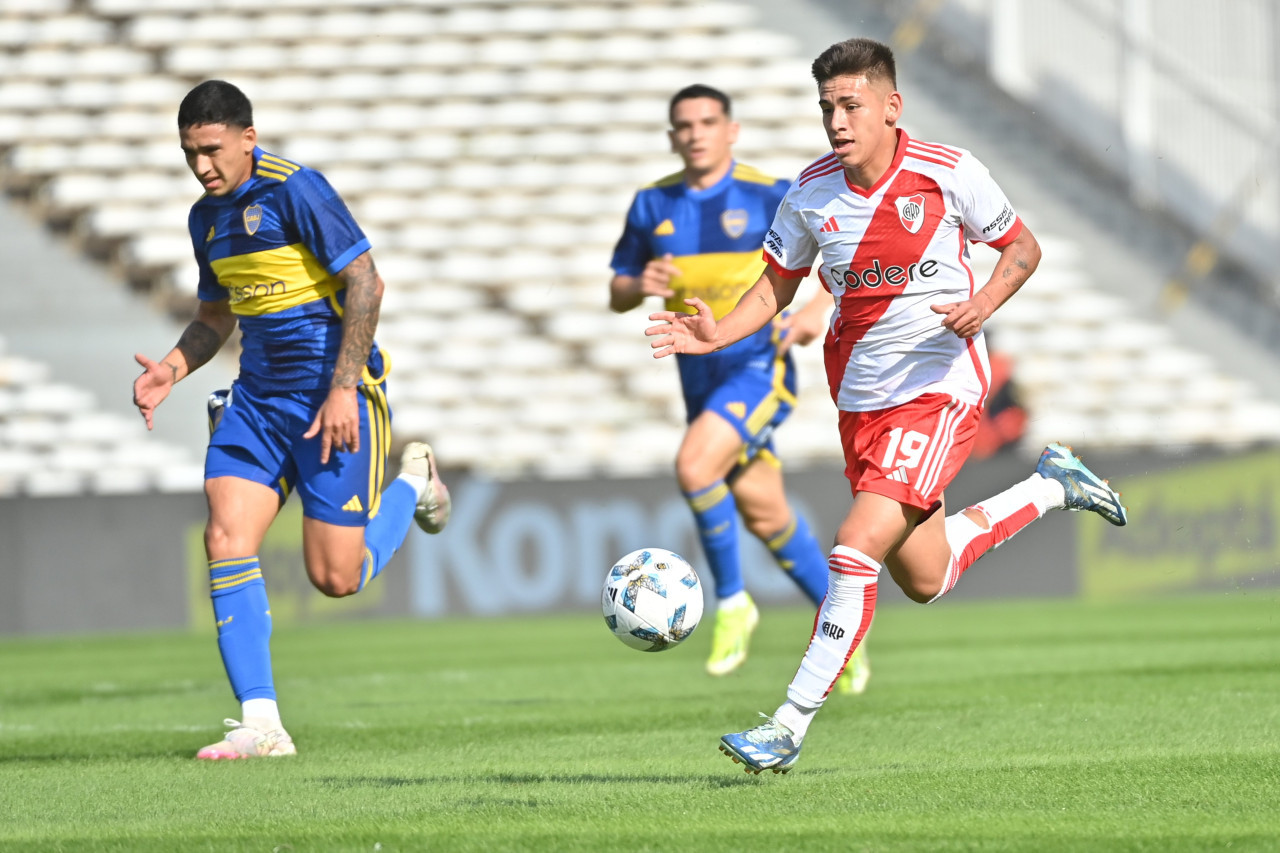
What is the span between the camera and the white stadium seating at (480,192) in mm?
17734

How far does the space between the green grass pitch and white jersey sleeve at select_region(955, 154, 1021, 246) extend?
1.58 metres

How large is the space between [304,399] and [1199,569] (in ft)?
35.0

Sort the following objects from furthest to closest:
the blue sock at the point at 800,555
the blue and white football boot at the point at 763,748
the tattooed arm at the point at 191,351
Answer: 1. the blue sock at the point at 800,555
2. the tattooed arm at the point at 191,351
3. the blue and white football boot at the point at 763,748

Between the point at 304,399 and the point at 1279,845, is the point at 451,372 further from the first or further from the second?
Result: the point at 1279,845

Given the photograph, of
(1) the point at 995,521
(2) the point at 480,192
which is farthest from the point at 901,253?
(2) the point at 480,192

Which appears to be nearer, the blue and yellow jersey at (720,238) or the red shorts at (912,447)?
the red shorts at (912,447)

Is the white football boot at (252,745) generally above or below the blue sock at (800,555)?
above

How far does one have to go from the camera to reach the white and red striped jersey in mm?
5316

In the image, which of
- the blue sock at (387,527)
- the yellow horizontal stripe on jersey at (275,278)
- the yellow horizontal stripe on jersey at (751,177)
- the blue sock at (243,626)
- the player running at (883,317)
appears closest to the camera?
the player running at (883,317)

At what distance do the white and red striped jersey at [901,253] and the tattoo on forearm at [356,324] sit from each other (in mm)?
1497

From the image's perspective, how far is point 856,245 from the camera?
5359mm

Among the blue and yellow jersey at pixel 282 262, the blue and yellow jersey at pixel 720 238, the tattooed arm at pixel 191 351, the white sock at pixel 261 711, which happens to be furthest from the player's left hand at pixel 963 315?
the blue and yellow jersey at pixel 720 238

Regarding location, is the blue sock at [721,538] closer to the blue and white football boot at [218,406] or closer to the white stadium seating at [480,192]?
the blue and white football boot at [218,406]

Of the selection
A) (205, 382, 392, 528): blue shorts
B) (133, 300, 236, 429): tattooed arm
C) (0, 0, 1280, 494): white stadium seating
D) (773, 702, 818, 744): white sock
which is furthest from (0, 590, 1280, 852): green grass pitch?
(0, 0, 1280, 494): white stadium seating
